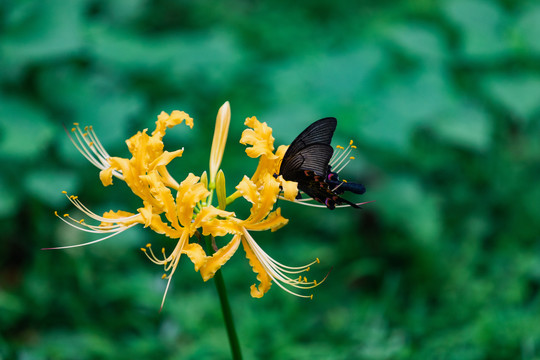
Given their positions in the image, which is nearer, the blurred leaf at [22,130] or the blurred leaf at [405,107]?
the blurred leaf at [22,130]

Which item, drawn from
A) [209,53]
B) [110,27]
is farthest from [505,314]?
[110,27]

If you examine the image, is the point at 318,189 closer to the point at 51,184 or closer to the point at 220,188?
the point at 220,188

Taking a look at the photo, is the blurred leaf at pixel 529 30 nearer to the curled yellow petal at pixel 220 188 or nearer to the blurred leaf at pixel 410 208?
the blurred leaf at pixel 410 208

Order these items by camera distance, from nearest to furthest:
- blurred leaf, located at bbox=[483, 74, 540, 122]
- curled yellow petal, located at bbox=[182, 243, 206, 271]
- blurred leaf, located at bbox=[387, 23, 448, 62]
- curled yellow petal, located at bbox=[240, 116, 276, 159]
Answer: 1. curled yellow petal, located at bbox=[182, 243, 206, 271]
2. curled yellow petal, located at bbox=[240, 116, 276, 159]
3. blurred leaf, located at bbox=[483, 74, 540, 122]
4. blurred leaf, located at bbox=[387, 23, 448, 62]

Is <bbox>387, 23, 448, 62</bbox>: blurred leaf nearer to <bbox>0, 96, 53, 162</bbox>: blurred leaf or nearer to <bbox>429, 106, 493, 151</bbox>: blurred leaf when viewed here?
<bbox>429, 106, 493, 151</bbox>: blurred leaf

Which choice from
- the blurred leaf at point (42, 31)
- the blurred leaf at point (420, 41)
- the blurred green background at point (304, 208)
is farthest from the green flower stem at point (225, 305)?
the blurred leaf at point (420, 41)

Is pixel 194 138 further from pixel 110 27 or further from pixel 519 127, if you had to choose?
pixel 519 127

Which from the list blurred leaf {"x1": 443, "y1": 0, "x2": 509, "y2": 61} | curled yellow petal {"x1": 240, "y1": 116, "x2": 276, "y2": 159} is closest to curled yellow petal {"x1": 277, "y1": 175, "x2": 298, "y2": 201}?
curled yellow petal {"x1": 240, "y1": 116, "x2": 276, "y2": 159}
